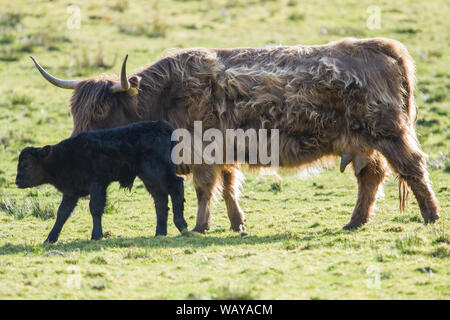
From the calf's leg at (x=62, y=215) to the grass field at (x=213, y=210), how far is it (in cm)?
17

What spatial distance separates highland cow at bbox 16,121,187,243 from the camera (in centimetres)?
713

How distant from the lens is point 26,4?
785 inches

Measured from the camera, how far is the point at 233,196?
816 centimetres

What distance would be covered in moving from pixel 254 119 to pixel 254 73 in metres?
0.50

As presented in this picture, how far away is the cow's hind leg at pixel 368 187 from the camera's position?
25.6 ft

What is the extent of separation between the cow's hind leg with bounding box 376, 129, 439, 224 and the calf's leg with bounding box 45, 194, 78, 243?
308cm

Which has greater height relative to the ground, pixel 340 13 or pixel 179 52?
pixel 340 13

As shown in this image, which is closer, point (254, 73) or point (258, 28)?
point (254, 73)

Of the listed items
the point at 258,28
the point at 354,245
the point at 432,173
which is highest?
the point at 258,28

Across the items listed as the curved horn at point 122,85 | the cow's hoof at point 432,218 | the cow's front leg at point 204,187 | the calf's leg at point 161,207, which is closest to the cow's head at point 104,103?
the curved horn at point 122,85

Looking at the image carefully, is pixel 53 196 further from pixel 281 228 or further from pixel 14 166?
pixel 281 228

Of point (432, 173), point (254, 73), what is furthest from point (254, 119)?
point (432, 173)

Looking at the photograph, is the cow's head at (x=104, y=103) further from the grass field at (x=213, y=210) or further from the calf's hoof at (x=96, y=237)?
the calf's hoof at (x=96, y=237)

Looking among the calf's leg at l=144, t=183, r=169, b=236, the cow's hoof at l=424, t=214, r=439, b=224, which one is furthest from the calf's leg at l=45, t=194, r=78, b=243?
the cow's hoof at l=424, t=214, r=439, b=224
